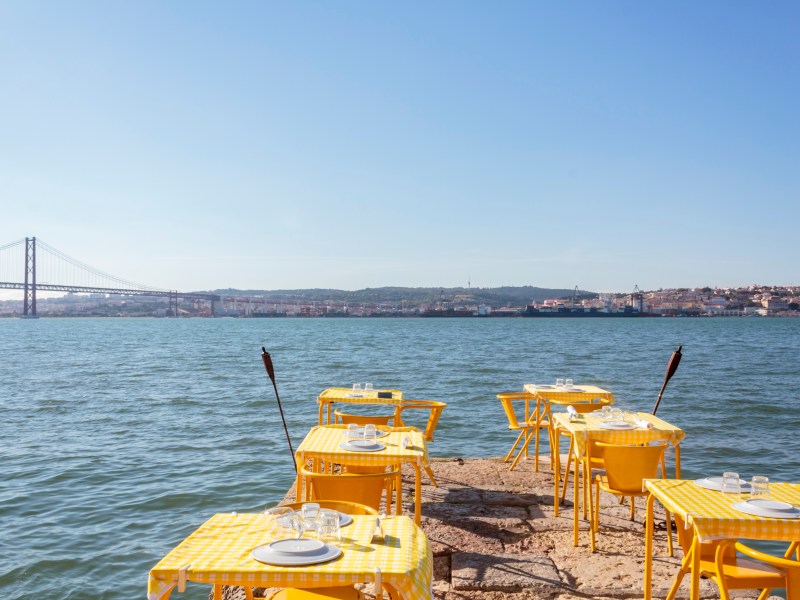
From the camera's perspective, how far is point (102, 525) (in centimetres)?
689

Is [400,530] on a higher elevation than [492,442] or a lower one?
higher

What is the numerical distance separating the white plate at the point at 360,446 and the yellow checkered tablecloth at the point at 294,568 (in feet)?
5.26

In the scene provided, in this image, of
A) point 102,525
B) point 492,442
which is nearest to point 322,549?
point 102,525

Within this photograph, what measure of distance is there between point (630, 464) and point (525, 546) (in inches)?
31.6

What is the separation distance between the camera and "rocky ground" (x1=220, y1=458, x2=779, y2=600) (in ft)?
12.9

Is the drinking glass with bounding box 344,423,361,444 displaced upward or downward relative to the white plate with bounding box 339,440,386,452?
upward

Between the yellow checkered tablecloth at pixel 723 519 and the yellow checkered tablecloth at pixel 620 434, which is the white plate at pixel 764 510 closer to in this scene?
the yellow checkered tablecloth at pixel 723 519

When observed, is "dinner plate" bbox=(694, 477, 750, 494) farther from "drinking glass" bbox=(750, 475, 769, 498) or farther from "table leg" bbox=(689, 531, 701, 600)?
"table leg" bbox=(689, 531, 701, 600)

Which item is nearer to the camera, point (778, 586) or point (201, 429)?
point (778, 586)

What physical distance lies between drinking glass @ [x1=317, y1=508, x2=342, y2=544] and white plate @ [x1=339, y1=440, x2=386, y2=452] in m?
1.66

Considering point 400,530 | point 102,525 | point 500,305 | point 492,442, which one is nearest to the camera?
point 400,530

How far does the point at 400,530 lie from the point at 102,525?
16.6 feet

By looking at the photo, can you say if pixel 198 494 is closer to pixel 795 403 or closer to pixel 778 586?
pixel 778 586

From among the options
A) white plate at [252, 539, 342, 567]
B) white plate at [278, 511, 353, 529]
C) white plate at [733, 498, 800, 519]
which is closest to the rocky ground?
white plate at [733, 498, 800, 519]
